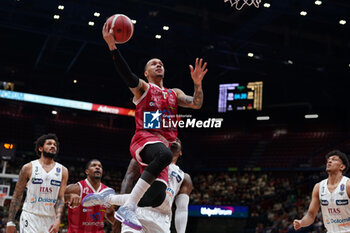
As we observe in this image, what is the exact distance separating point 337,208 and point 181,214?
2167 millimetres

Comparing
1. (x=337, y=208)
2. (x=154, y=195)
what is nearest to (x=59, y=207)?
(x=154, y=195)

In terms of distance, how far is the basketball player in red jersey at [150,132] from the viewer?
4602 mm

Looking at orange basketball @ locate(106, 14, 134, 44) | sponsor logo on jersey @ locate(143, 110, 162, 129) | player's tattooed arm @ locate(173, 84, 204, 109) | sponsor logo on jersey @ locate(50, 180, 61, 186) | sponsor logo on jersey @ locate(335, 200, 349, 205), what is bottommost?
sponsor logo on jersey @ locate(50, 180, 61, 186)

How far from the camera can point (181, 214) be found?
19.5 feet

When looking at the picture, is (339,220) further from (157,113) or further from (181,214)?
(157,113)

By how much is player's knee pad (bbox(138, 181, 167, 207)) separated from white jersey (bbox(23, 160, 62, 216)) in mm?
2017

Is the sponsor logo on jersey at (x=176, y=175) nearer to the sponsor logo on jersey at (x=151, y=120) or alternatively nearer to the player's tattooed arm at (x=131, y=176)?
the player's tattooed arm at (x=131, y=176)

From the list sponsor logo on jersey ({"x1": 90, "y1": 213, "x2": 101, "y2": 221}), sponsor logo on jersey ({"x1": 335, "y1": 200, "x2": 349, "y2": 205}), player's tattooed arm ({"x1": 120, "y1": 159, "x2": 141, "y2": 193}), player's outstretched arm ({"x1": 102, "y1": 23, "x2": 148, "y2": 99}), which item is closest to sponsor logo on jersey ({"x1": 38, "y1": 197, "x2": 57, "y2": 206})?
sponsor logo on jersey ({"x1": 90, "y1": 213, "x2": 101, "y2": 221})

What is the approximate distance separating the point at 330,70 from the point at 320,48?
1.82 meters

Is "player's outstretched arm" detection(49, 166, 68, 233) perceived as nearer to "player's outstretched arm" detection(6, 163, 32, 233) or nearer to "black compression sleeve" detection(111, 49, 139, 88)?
"player's outstretched arm" detection(6, 163, 32, 233)

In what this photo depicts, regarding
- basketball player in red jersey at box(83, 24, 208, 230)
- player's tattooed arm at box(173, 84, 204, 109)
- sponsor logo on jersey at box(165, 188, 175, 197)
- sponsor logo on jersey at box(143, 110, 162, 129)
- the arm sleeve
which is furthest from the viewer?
the arm sleeve

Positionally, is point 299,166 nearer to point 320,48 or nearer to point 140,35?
point 320,48

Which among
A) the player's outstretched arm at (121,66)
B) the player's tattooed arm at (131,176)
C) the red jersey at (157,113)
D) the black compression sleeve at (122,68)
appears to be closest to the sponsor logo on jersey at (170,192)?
the player's tattooed arm at (131,176)

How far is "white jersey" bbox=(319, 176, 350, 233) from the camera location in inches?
254
